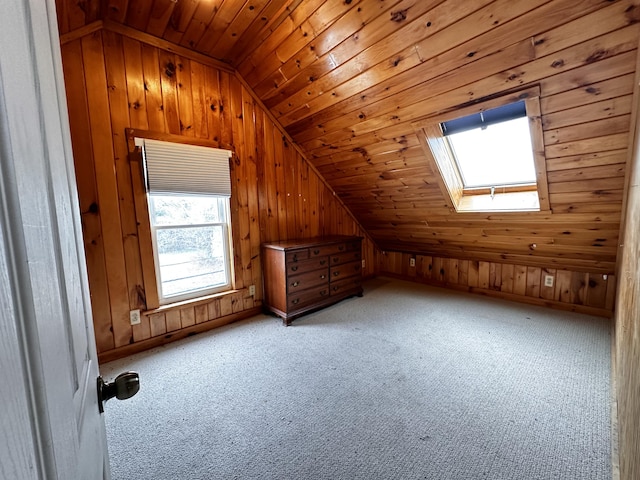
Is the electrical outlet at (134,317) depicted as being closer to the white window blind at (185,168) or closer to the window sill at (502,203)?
the white window blind at (185,168)

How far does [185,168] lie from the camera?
2.42m

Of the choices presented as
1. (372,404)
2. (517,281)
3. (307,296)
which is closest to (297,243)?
(307,296)

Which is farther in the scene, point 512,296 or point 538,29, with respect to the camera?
point 512,296

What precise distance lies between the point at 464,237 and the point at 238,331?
9.05ft

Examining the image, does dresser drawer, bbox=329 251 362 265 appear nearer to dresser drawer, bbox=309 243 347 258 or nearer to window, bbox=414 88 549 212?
dresser drawer, bbox=309 243 347 258

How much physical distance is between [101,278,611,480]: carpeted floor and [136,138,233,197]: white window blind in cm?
138

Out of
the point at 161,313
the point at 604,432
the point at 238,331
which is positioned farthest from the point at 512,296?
the point at 161,313

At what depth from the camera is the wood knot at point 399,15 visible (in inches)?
64.4

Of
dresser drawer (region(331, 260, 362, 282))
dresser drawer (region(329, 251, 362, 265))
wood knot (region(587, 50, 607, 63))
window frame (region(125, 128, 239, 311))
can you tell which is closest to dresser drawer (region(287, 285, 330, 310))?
dresser drawer (region(331, 260, 362, 282))

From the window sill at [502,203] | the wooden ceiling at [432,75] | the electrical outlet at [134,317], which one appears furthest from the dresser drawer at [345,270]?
the electrical outlet at [134,317]

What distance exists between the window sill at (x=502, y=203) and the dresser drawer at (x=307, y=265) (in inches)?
60.2

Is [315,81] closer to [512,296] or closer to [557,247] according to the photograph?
[557,247]

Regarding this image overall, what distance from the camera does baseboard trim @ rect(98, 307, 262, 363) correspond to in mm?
2227

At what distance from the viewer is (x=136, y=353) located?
2.33 metres
